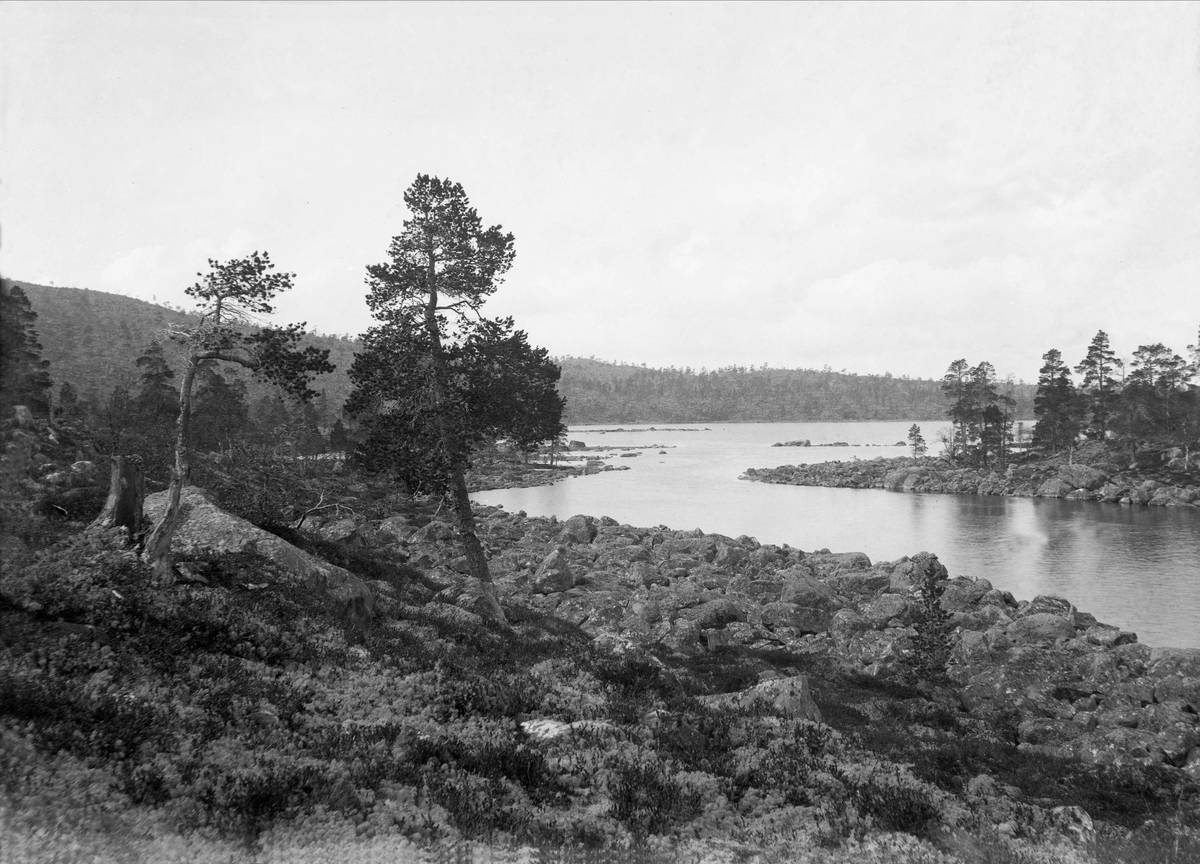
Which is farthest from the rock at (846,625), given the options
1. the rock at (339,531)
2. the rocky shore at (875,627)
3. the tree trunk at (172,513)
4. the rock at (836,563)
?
the tree trunk at (172,513)

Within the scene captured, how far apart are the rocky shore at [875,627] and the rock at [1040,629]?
0.16 ft

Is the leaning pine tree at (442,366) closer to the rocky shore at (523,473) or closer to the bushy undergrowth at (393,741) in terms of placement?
the bushy undergrowth at (393,741)

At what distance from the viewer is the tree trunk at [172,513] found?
957cm

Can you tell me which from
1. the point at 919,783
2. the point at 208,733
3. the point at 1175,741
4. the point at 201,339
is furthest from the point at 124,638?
the point at 1175,741

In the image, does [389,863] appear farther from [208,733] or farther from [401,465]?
[401,465]

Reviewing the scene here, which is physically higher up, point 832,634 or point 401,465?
point 401,465

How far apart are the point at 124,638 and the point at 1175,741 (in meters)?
16.0

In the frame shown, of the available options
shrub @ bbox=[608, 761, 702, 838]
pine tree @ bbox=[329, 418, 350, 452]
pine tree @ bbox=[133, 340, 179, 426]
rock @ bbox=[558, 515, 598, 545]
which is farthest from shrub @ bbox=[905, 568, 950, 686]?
pine tree @ bbox=[329, 418, 350, 452]

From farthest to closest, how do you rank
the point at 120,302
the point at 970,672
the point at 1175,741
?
the point at 120,302
the point at 970,672
the point at 1175,741

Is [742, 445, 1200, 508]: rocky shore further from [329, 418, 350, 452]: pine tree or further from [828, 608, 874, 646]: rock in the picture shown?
[828, 608, 874, 646]: rock

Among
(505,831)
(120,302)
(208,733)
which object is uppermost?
(120,302)

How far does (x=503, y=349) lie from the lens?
17031 mm

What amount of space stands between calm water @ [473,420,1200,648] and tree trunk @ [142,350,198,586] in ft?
96.1

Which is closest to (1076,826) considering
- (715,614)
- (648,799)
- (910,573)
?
(648,799)
